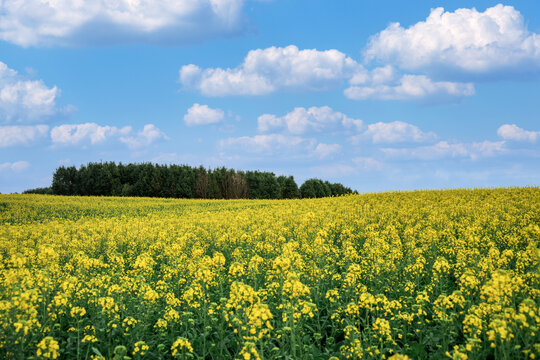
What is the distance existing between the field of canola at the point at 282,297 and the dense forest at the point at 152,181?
3914cm

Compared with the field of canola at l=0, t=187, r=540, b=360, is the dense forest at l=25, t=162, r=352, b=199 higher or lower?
higher

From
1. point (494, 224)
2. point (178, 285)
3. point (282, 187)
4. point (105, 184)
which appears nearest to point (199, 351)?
point (178, 285)

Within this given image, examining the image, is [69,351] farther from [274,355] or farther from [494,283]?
[494,283]

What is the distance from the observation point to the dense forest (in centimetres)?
5831

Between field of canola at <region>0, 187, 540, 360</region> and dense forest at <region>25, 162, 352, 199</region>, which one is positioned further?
dense forest at <region>25, 162, 352, 199</region>

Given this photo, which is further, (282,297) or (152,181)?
(152,181)

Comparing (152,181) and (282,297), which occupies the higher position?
(152,181)

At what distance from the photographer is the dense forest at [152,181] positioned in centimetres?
5831

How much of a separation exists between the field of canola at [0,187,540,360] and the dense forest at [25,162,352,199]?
39144 millimetres

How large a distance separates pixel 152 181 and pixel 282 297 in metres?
54.4

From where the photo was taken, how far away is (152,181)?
191 ft

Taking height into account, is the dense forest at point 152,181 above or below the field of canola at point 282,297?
above

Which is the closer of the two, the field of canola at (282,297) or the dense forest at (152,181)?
the field of canola at (282,297)

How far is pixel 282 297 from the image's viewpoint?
6730 millimetres
